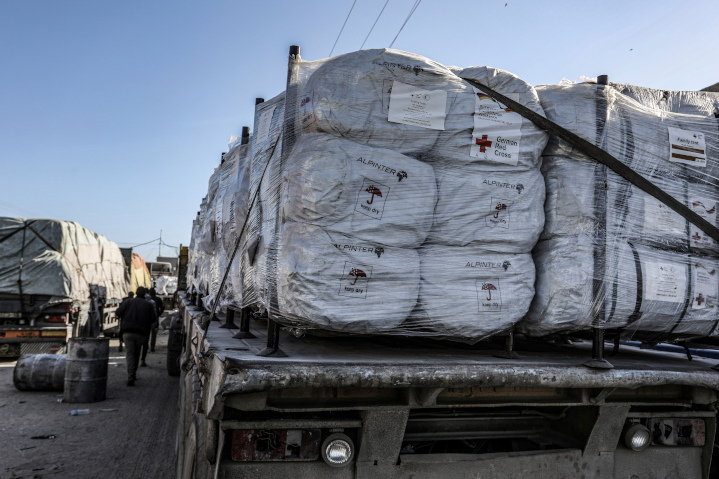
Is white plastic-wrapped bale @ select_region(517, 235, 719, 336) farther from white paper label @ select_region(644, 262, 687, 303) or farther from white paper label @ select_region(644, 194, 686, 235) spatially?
white paper label @ select_region(644, 194, 686, 235)

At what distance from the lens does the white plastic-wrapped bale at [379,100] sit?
2264 mm

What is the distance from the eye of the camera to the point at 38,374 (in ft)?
23.5

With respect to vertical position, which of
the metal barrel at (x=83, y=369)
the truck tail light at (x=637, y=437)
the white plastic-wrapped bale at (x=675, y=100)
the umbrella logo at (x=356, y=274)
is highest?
the white plastic-wrapped bale at (x=675, y=100)

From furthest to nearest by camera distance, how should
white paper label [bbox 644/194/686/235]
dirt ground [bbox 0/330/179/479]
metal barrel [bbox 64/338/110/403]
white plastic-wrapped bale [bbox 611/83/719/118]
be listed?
Answer: metal barrel [bbox 64/338/110/403], dirt ground [bbox 0/330/179/479], white plastic-wrapped bale [bbox 611/83/719/118], white paper label [bbox 644/194/686/235]

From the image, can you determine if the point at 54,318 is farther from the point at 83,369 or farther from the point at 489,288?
the point at 489,288

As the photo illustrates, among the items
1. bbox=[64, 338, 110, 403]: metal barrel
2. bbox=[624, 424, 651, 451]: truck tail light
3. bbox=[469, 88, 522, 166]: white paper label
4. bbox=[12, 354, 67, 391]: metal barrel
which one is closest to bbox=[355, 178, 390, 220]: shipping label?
bbox=[469, 88, 522, 166]: white paper label

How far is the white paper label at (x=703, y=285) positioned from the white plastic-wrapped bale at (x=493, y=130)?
1.06m

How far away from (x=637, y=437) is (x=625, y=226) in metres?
1.08

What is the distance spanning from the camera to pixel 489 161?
2.42m

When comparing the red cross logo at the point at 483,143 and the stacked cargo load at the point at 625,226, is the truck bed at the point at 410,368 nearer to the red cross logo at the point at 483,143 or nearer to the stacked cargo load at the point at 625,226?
the stacked cargo load at the point at 625,226

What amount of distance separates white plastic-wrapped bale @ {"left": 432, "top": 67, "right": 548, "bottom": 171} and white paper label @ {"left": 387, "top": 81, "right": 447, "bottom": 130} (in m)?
0.06

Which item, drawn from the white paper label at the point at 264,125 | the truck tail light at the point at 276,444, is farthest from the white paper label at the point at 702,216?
the white paper label at the point at 264,125

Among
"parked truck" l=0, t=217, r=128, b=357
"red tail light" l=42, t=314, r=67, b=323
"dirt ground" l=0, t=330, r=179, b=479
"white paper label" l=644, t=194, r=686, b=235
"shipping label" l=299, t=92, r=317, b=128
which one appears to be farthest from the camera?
"red tail light" l=42, t=314, r=67, b=323

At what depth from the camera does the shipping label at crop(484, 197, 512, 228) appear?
7.81 ft
